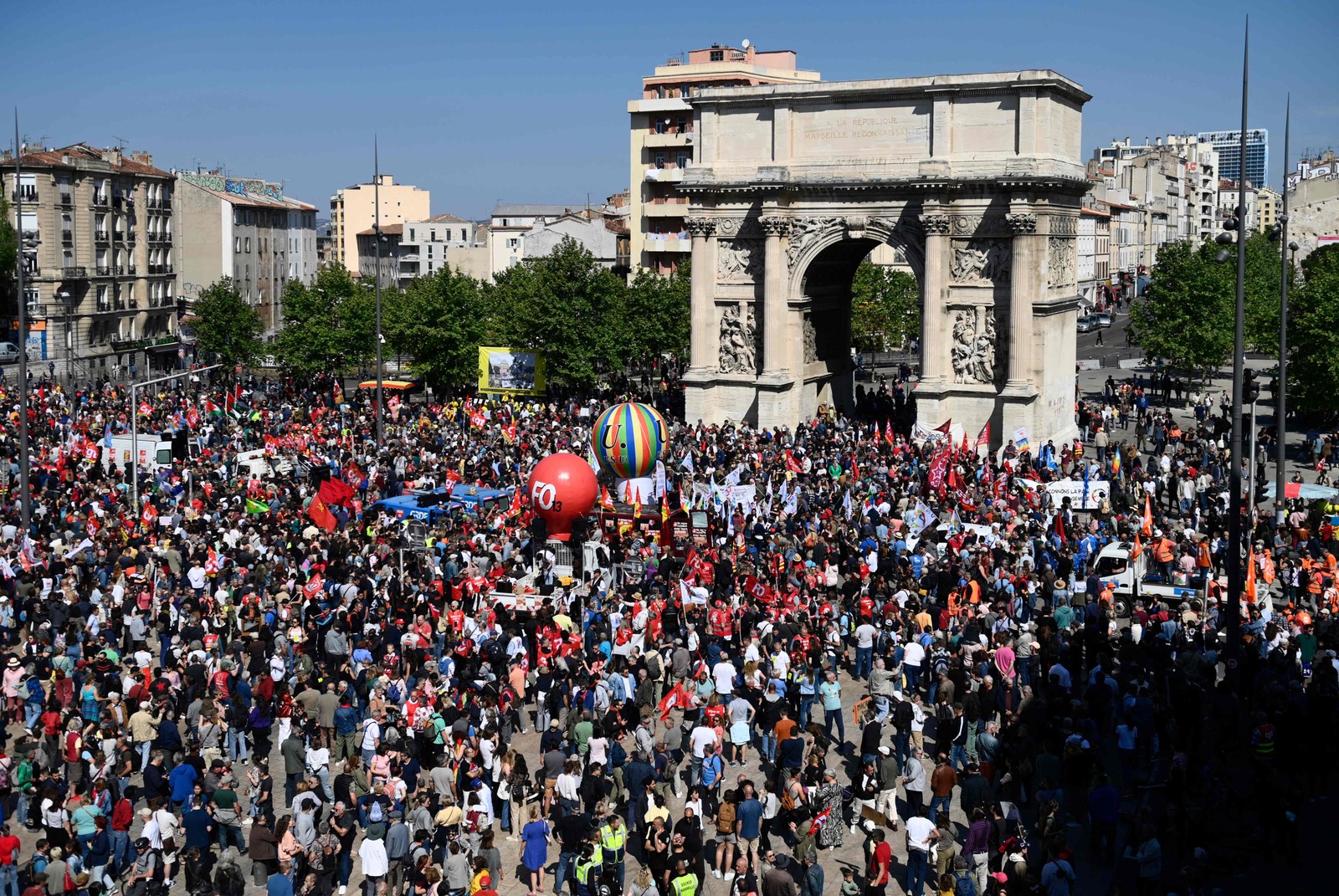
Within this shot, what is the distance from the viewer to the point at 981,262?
50438 mm

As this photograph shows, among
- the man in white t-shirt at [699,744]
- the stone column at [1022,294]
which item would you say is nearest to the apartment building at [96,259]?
the stone column at [1022,294]

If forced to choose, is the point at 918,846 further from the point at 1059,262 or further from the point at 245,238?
the point at 245,238

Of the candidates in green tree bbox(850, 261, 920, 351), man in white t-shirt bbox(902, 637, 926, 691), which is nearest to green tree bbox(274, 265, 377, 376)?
green tree bbox(850, 261, 920, 351)

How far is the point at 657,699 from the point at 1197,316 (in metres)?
51.2

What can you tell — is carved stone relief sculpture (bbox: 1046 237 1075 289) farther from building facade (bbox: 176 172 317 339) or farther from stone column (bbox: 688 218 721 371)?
building facade (bbox: 176 172 317 339)

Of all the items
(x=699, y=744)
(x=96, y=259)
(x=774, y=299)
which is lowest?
(x=699, y=744)

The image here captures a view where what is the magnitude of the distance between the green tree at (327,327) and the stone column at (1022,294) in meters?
34.1

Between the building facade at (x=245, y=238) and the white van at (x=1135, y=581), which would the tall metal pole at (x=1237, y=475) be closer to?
the white van at (x=1135, y=581)

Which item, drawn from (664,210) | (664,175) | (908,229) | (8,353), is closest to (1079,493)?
(908,229)

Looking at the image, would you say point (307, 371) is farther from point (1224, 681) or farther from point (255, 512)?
point (1224, 681)

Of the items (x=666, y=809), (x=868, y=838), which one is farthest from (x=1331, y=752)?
(x=666, y=809)

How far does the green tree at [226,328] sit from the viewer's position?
273 ft

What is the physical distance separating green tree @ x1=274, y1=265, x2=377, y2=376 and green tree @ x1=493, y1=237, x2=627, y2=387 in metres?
9.82

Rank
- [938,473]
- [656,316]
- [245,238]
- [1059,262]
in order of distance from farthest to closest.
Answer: [245,238] < [656,316] < [1059,262] < [938,473]
